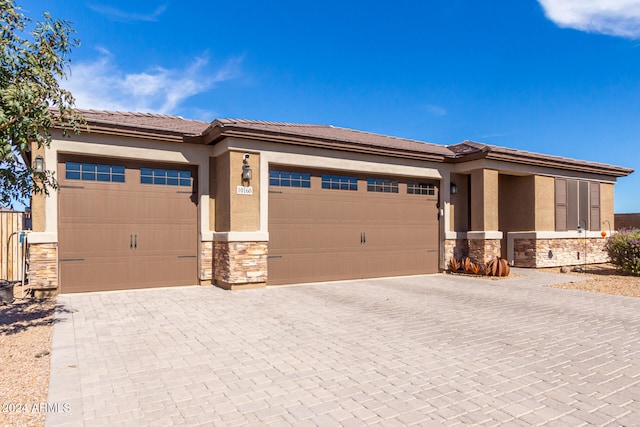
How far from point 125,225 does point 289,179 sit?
168 inches

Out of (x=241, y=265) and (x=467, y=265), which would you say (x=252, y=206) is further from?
(x=467, y=265)

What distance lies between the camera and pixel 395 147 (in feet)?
38.9

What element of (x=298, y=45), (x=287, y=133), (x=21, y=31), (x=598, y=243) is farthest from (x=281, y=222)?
(x=598, y=243)

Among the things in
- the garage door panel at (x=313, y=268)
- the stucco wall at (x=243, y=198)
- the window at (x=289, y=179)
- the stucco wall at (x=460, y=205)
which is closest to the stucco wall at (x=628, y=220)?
the stucco wall at (x=460, y=205)

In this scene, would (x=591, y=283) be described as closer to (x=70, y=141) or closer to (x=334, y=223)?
(x=334, y=223)

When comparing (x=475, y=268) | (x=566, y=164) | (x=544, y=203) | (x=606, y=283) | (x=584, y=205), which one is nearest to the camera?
(x=606, y=283)

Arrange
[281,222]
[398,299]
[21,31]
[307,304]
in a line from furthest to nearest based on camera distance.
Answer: [281,222], [398,299], [307,304], [21,31]

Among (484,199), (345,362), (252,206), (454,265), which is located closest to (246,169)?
(252,206)

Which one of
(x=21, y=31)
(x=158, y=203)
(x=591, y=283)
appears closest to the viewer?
(x=21, y=31)

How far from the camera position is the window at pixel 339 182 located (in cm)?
1117

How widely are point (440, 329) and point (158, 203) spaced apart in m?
7.36

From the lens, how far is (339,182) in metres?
11.4

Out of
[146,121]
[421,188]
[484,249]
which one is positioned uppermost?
[146,121]

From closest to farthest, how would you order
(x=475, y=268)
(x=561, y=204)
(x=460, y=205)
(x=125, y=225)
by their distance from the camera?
(x=125, y=225)
(x=475, y=268)
(x=460, y=205)
(x=561, y=204)
